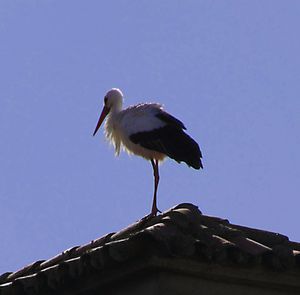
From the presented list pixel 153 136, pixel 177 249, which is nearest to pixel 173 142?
pixel 153 136

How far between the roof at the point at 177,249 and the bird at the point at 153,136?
303 centimetres

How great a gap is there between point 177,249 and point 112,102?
6652mm

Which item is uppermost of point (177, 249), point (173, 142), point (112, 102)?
point (112, 102)

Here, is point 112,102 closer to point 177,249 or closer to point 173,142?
point 173,142

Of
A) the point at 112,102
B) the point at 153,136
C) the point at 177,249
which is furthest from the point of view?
the point at 112,102

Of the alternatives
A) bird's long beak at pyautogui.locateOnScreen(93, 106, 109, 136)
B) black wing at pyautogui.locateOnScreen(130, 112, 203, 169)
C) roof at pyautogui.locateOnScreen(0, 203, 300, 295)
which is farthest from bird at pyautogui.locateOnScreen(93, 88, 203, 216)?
roof at pyautogui.locateOnScreen(0, 203, 300, 295)

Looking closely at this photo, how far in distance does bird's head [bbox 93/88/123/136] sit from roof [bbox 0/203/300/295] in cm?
536

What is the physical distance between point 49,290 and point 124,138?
468 cm

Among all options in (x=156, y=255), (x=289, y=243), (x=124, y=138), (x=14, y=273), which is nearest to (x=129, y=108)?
(x=124, y=138)

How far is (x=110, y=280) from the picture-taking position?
260 inches

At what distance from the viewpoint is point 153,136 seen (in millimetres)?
10938

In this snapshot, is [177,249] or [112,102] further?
[112,102]

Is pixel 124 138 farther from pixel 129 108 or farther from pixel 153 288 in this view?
pixel 153 288

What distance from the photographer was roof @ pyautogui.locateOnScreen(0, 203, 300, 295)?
247 inches
